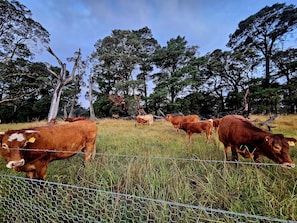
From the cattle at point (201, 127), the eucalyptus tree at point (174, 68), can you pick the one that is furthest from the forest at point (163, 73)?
the cattle at point (201, 127)

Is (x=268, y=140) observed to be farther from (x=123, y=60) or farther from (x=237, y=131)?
(x=123, y=60)

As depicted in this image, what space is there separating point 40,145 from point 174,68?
17.5m

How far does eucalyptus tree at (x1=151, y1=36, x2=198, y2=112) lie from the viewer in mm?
16688

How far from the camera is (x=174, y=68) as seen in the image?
18.8 meters

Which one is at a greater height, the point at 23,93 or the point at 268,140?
the point at 23,93

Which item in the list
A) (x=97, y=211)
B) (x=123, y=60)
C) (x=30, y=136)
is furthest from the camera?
(x=123, y=60)

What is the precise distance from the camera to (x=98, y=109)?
64.2ft

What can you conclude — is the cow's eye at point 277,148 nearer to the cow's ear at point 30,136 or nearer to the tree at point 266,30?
the cow's ear at point 30,136

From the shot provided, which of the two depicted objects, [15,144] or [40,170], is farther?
[40,170]

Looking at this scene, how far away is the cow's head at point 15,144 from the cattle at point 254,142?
298 centimetres

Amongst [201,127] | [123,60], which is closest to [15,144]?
[201,127]

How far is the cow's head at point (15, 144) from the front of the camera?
7.01 feet

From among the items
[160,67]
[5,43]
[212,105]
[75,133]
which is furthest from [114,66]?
[75,133]

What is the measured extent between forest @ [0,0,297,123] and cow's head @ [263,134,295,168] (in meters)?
11.9
